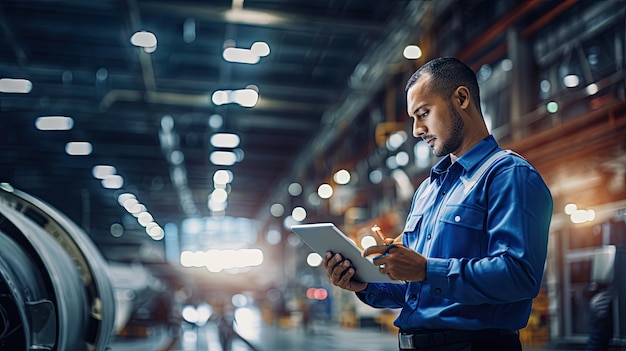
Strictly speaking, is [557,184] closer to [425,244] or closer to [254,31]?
[254,31]

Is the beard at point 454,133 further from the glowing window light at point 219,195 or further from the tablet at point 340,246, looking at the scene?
the glowing window light at point 219,195

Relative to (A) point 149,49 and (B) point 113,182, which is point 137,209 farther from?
(A) point 149,49

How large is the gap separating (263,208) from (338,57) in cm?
2635

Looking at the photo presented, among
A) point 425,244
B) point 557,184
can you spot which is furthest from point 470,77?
point 557,184

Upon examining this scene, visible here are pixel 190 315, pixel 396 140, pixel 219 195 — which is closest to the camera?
pixel 396 140

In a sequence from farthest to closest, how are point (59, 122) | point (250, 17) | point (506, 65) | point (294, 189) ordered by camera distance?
point (294, 189), point (59, 122), point (250, 17), point (506, 65)

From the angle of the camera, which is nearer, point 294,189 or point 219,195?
point 294,189

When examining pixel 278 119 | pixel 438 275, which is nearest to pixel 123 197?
pixel 278 119

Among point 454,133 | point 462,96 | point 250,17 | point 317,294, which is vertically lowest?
point 317,294

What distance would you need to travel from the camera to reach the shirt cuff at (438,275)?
→ 5.96 ft

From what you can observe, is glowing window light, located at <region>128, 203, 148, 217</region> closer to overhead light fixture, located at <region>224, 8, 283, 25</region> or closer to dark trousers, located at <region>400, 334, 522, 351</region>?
overhead light fixture, located at <region>224, 8, 283, 25</region>

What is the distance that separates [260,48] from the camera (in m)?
15.9

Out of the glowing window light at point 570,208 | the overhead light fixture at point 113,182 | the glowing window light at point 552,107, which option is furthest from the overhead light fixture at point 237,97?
the overhead light fixture at point 113,182

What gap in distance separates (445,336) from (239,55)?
14.4 m
